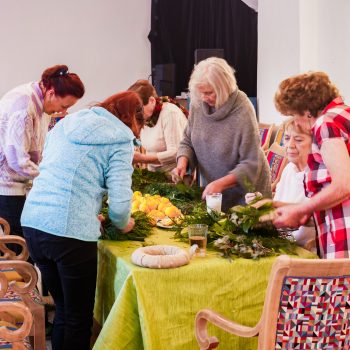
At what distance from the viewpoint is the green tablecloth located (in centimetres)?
236

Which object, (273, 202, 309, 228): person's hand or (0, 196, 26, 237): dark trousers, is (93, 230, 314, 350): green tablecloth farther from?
(0, 196, 26, 237): dark trousers

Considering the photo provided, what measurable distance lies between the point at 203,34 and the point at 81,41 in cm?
163

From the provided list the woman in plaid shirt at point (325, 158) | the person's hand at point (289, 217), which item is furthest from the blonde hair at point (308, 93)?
the person's hand at point (289, 217)

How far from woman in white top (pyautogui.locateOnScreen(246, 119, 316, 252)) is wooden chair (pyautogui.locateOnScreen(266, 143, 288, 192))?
2.19 metres

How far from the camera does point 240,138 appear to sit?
137 inches

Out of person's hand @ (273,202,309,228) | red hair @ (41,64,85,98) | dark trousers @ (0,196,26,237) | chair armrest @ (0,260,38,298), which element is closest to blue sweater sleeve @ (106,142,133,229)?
chair armrest @ (0,260,38,298)

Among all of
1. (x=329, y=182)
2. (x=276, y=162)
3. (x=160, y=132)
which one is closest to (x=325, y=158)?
(x=329, y=182)

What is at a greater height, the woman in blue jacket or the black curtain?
the black curtain

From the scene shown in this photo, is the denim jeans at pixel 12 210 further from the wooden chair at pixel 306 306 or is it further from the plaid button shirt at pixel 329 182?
the wooden chair at pixel 306 306

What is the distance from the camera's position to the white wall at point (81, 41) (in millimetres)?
8508

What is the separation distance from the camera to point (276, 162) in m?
5.54

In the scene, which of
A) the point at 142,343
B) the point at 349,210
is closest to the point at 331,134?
the point at 349,210

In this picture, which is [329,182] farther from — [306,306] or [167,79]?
[167,79]

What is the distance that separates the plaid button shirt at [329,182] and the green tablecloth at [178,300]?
0.82 feet
